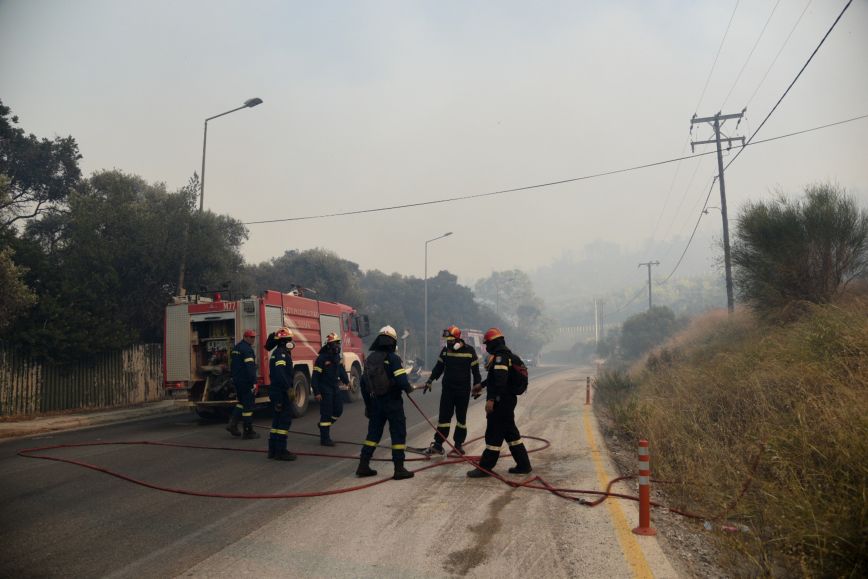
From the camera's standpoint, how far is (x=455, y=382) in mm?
8344

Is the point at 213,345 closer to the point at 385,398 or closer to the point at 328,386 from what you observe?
the point at 328,386

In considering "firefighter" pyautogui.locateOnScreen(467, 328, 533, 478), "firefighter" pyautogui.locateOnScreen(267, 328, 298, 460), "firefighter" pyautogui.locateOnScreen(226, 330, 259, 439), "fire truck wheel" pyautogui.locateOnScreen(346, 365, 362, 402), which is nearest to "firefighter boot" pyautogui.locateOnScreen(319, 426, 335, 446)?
"firefighter" pyautogui.locateOnScreen(267, 328, 298, 460)

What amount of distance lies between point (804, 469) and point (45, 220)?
93.8 feet

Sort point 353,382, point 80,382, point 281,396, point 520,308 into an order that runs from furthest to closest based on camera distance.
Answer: point 520,308
point 353,382
point 80,382
point 281,396

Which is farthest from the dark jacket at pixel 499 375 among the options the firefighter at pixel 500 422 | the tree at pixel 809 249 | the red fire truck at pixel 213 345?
the tree at pixel 809 249

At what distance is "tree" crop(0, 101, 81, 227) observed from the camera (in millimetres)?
24688

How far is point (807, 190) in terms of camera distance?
1416 centimetres

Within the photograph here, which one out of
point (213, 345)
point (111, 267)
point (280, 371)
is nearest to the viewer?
point (280, 371)

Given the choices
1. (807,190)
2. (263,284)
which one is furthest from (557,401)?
(263,284)

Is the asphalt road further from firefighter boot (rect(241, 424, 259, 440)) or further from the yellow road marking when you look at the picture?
the yellow road marking

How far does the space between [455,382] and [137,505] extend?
14.2ft

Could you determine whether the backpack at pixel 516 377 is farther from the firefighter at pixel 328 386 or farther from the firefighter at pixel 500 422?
the firefighter at pixel 328 386

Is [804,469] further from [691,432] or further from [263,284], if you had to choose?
[263,284]

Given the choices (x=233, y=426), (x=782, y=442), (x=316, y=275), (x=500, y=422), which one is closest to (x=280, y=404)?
(x=233, y=426)
